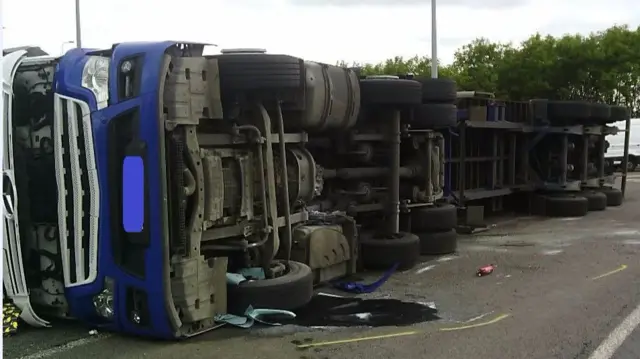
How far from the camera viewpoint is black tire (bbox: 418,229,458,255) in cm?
853

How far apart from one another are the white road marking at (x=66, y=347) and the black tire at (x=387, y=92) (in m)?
3.74

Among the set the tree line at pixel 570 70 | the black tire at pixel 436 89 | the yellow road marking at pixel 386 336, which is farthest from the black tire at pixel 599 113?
the tree line at pixel 570 70

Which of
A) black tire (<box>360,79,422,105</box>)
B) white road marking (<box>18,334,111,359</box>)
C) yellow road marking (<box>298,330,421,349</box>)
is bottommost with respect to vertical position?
yellow road marking (<box>298,330,421,349</box>)

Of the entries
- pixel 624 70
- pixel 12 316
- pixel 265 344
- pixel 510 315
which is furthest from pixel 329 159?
pixel 624 70

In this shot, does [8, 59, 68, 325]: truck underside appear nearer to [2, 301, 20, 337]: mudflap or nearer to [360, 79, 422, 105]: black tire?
[2, 301, 20, 337]: mudflap

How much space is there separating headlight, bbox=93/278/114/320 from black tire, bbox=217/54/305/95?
1.55 metres

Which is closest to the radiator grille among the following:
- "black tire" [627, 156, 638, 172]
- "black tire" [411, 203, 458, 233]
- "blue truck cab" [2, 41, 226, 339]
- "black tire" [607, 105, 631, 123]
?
"blue truck cab" [2, 41, 226, 339]

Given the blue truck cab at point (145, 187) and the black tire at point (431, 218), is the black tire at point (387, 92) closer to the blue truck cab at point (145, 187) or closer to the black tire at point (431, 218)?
the black tire at point (431, 218)

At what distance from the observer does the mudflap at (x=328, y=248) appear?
21.0ft

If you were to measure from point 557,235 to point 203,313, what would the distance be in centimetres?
685

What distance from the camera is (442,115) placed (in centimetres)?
845

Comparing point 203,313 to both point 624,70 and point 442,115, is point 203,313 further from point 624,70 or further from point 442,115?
point 624,70

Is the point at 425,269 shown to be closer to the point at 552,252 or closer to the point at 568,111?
the point at 552,252

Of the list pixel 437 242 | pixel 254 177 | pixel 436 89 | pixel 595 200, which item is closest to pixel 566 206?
pixel 595 200
